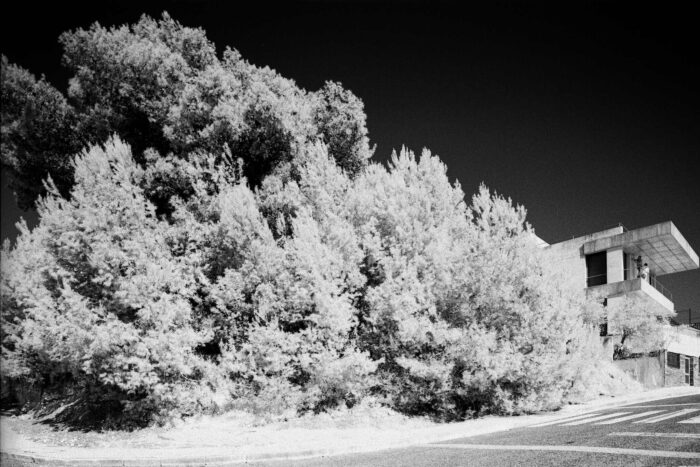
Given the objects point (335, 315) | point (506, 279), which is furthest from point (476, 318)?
point (335, 315)

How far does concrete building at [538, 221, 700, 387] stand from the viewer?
32688mm

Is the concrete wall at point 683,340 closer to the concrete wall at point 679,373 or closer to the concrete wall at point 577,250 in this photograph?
the concrete wall at point 679,373

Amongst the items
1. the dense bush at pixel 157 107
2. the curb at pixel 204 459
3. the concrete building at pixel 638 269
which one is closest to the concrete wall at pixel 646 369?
the concrete building at pixel 638 269

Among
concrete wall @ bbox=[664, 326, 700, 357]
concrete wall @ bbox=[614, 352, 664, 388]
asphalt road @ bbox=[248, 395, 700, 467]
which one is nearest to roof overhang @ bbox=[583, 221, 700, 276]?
concrete wall @ bbox=[664, 326, 700, 357]

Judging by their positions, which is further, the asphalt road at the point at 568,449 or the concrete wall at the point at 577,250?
the concrete wall at the point at 577,250

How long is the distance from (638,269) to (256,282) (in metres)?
36.2

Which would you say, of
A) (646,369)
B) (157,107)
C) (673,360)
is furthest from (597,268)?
(157,107)

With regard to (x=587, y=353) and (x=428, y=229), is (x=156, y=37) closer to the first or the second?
(x=428, y=229)

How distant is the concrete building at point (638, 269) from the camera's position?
32688mm

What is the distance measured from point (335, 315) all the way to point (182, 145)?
10337 millimetres

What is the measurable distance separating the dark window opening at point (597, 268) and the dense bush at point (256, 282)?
2330 cm

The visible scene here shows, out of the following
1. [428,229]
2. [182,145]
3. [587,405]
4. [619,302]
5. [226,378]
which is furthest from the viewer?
[619,302]

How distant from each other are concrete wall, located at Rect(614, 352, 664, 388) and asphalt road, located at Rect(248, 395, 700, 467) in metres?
21.0

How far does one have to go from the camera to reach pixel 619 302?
3186cm
